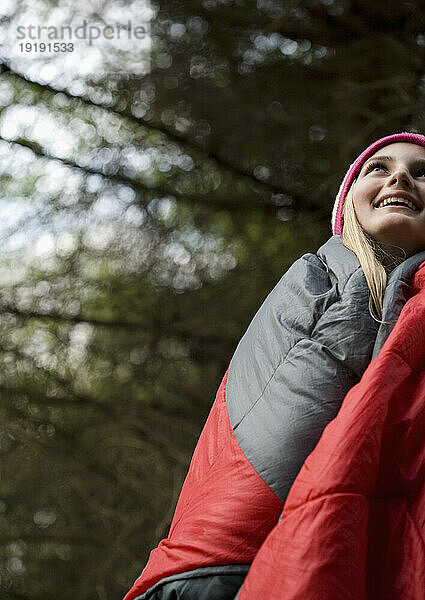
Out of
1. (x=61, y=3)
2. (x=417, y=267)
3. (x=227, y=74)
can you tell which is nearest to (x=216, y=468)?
(x=417, y=267)

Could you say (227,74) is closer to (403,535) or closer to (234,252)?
(234,252)

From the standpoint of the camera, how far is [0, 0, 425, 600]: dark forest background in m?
2.04

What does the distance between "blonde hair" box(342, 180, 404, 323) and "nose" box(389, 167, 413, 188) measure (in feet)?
0.27

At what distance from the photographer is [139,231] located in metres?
2.06

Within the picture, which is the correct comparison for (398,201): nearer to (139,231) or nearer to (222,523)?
(222,523)

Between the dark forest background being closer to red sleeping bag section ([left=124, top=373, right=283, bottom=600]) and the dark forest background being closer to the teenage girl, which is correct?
the teenage girl

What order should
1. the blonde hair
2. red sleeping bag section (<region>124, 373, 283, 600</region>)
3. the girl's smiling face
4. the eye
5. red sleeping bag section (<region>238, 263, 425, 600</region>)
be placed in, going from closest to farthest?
red sleeping bag section (<region>238, 263, 425, 600</region>) → red sleeping bag section (<region>124, 373, 283, 600</region>) → the blonde hair → the girl's smiling face → the eye

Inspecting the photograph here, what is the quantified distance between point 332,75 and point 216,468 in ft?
5.01

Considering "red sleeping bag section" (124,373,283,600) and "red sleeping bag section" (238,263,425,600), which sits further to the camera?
"red sleeping bag section" (124,373,283,600)

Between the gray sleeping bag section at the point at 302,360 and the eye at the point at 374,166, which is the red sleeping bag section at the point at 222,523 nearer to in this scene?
the gray sleeping bag section at the point at 302,360

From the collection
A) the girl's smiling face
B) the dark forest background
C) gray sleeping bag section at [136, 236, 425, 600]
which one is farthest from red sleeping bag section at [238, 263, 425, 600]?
the dark forest background

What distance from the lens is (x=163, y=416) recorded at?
2.06m

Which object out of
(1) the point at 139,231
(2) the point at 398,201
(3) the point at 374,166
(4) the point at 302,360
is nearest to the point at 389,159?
(3) the point at 374,166

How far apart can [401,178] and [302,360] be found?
16.2 inches
